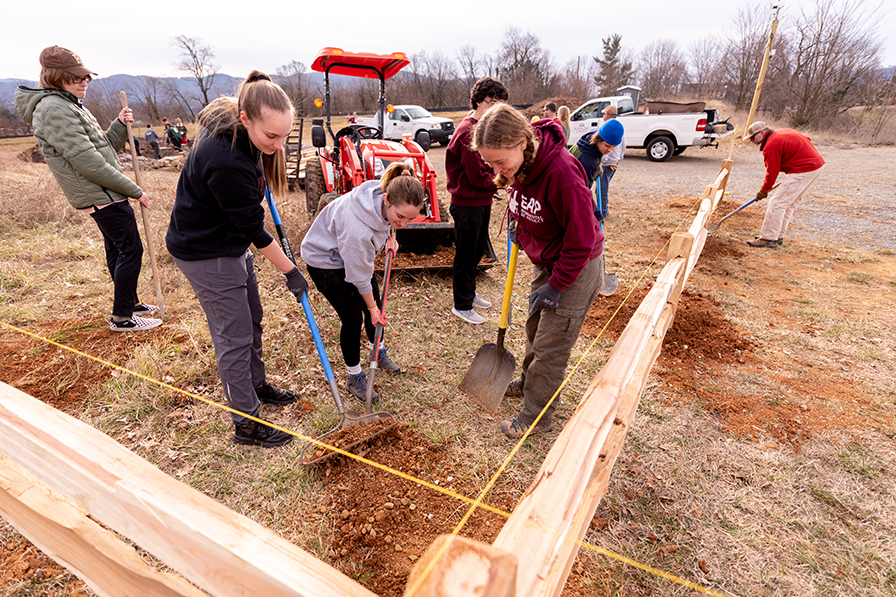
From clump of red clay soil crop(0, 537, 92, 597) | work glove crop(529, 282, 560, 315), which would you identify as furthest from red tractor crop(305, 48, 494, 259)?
clump of red clay soil crop(0, 537, 92, 597)

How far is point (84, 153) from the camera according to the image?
10.3ft

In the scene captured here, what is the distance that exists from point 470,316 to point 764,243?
18.2 ft

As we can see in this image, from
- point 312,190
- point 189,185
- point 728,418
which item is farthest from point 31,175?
point 728,418

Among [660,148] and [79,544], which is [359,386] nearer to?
[79,544]

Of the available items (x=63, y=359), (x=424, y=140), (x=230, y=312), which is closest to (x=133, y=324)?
(x=63, y=359)

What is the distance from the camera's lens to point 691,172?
12.4 meters

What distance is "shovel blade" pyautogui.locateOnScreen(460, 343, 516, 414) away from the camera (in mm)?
3191

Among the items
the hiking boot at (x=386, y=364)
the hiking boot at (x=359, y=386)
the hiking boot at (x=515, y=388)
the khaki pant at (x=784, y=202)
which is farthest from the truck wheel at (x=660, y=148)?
the hiking boot at (x=359, y=386)

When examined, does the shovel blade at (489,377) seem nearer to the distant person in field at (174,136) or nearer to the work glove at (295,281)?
the work glove at (295,281)

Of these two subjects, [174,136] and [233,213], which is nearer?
[233,213]

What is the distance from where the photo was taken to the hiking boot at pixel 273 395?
3094 millimetres

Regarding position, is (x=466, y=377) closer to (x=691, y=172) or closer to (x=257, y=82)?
(x=257, y=82)

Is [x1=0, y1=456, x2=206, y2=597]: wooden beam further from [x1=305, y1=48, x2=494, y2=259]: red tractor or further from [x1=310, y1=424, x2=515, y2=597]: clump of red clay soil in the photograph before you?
[x1=305, y1=48, x2=494, y2=259]: red tractor

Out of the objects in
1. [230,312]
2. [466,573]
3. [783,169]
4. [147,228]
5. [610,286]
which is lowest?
[610,286]
